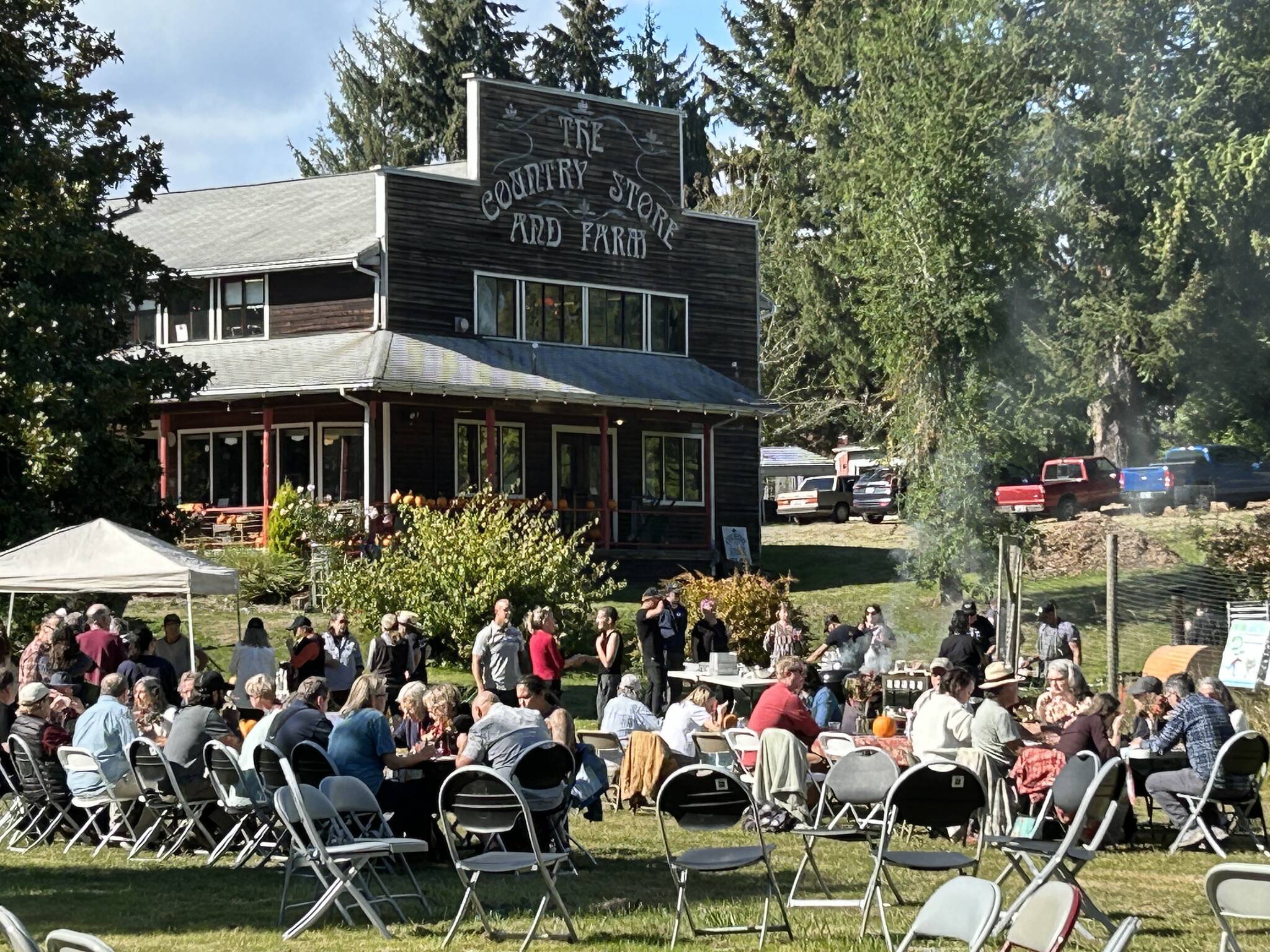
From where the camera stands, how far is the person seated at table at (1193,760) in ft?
39.5

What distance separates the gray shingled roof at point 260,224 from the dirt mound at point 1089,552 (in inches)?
533

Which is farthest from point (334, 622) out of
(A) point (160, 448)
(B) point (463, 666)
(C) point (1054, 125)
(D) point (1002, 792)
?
(C) point (1054, 125)

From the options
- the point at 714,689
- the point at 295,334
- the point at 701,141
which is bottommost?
the point at 714,689

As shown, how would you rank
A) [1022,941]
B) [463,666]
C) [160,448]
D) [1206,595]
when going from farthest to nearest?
[160,448] < [1206,595] < [463,666] < [1022,941]

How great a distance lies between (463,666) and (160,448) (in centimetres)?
1103

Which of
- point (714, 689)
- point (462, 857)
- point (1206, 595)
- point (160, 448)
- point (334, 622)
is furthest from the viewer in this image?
point (160, 448)

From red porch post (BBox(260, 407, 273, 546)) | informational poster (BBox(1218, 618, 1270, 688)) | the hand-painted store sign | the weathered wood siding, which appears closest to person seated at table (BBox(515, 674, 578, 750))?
informational poster (BBox(1218, 618, 1270, 688))

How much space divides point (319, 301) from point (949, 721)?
71.9 feet

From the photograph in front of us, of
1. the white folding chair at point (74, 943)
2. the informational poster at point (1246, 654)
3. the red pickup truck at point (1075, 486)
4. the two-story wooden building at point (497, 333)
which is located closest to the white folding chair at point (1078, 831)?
the white folding chair at point (74, 943)

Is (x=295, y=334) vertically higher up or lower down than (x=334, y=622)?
higher up

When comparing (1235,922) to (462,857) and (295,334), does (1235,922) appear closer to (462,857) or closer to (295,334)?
(462,857)

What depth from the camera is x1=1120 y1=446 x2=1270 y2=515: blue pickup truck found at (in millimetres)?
39781

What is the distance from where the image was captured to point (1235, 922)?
9.27 metres

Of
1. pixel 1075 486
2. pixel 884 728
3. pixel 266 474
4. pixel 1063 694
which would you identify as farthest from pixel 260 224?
pixel 1063 694
